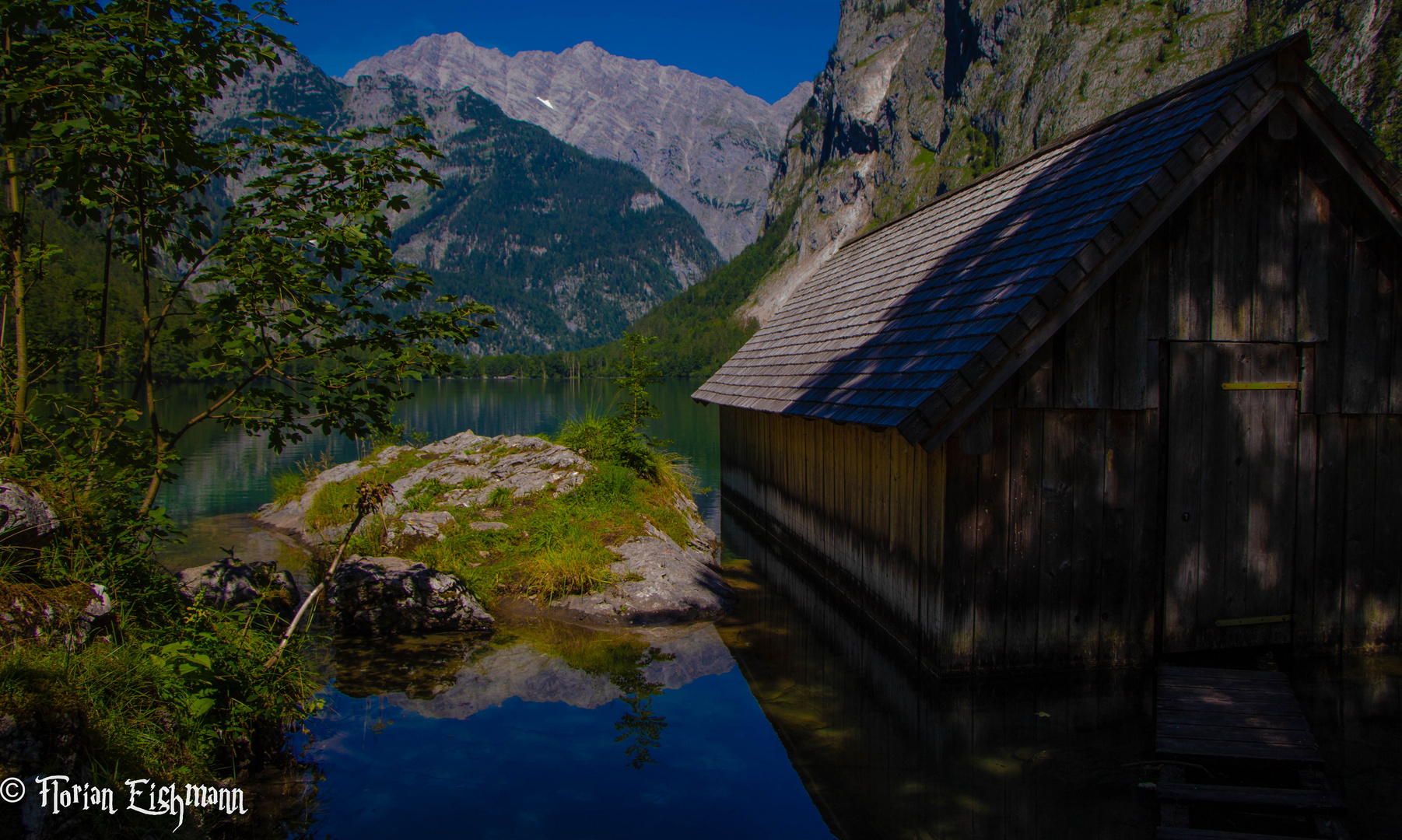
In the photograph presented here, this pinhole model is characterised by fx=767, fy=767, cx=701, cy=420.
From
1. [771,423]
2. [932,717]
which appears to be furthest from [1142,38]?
[932,717]

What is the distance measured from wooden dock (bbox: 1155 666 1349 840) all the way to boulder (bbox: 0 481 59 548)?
7.14m

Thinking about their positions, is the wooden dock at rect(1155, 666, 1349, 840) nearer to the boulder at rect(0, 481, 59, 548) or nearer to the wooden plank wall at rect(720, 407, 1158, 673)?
the wooden plank wall at rect(720, 407, 1158, 673)

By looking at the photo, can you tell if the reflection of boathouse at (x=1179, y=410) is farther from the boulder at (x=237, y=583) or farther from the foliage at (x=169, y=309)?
the boulder at (x=237, y=583)

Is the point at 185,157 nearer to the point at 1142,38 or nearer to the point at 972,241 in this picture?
the point at 972,241

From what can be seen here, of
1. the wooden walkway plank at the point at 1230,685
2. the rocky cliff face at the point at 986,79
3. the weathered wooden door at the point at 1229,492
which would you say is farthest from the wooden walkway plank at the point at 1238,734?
the rocky cliff face at the point at 986,79

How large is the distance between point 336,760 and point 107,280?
13.4 feet

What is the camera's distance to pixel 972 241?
9305 millimetres

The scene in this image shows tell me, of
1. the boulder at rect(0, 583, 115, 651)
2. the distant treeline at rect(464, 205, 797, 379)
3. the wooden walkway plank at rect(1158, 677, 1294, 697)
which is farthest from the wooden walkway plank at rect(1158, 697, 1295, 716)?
the distant treeline at rect(464, 205, 797, 379)

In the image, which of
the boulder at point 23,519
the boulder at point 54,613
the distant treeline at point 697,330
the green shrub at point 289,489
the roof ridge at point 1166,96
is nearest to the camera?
the boulder at point 54,613

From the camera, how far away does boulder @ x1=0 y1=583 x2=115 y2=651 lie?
14.6 feet

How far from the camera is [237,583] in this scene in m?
7.24

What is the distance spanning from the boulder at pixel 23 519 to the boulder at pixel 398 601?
151 inches

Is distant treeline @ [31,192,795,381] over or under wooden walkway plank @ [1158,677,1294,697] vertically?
over

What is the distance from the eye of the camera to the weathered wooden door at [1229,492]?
7.05 m
